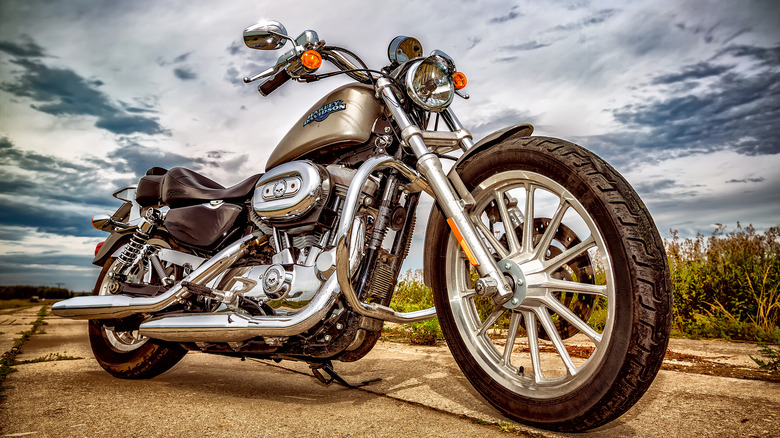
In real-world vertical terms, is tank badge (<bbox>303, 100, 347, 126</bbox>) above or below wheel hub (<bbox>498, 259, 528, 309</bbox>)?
above

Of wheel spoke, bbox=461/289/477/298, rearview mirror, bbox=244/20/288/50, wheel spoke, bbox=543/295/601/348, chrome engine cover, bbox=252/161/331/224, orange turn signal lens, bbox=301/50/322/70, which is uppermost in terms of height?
rearview mirror, bbox=244/20/288/50

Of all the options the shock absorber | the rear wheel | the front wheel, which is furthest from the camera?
the shock absorber

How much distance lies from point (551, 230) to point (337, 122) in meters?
1.17

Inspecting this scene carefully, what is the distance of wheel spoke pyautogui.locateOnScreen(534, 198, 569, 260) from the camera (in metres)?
1.79

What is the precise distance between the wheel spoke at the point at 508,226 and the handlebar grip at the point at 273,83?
1.37m

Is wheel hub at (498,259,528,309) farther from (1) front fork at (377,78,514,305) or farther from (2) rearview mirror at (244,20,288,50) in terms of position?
(2) rearview mirror at (244,20,288,50)

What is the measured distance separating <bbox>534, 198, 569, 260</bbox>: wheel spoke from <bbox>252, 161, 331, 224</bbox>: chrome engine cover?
3.38 feet

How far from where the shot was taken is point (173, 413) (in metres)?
2.07

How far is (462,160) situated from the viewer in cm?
208

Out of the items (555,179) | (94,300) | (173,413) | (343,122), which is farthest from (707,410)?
(94,300)

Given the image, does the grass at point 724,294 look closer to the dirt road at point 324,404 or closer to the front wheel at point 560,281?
the dirt road at point 324,404

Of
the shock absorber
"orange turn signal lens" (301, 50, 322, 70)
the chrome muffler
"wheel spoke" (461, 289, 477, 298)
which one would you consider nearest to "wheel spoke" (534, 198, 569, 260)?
"wheel spoke" (461, 289, 477, 298)

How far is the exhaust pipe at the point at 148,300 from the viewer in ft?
8.57

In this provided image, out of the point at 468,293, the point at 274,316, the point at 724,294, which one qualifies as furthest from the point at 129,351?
the point at 724,294
